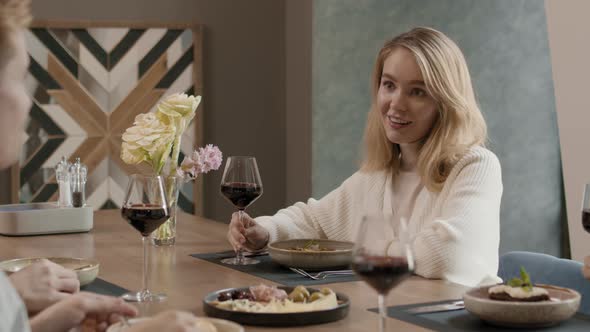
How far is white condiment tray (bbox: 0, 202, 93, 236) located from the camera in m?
2.98

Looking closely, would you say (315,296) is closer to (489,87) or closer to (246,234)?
(246,234)

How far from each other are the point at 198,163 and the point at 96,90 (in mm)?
2738

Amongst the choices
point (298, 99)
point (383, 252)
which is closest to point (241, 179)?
point (383, 252)

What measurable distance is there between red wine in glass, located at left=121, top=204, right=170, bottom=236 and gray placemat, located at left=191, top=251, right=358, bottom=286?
37 cm

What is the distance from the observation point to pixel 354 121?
219 inches

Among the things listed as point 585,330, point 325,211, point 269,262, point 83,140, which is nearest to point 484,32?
point 83,140

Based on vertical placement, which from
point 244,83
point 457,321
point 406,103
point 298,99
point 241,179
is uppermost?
point 244,83

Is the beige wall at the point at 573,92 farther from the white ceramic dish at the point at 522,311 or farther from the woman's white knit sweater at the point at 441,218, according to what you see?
the white ceramic dish at the point at 522,311

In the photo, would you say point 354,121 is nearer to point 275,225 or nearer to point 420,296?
point 275,225

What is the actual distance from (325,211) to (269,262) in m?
0.59

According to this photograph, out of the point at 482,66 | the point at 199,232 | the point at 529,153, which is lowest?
the point at 199,232

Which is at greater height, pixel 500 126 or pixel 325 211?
pixel 500 126

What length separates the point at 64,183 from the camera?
3.22 metres

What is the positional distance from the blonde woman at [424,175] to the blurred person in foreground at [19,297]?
0.99 metres
